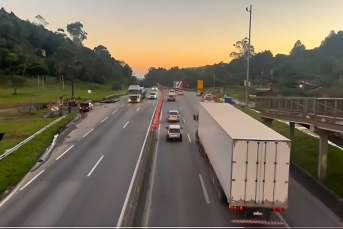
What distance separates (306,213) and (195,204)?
5.22 metres

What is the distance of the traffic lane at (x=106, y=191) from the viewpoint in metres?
15.0

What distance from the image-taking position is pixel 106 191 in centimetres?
1883

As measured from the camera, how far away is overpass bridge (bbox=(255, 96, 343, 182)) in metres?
17.4

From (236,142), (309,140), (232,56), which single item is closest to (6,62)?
(309,140)

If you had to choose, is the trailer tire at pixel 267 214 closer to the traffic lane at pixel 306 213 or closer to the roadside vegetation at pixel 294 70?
the traffic lane at pixel 306 213

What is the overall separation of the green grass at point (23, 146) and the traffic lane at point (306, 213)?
596 inches

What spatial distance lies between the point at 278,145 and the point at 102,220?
794 cm

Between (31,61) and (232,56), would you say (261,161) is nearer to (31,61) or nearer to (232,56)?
(31,61)

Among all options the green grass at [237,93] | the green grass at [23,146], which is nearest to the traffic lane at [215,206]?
the green grass at [23,146]

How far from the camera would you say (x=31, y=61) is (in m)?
110

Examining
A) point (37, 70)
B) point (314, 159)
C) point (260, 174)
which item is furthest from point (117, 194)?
point (37, 70)

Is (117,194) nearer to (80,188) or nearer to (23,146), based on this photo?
(80,188)

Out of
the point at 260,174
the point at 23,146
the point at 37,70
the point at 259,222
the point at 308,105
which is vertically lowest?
the point at 259,222

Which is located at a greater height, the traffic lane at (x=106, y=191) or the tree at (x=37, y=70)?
the tree at (x=37, y=70)
